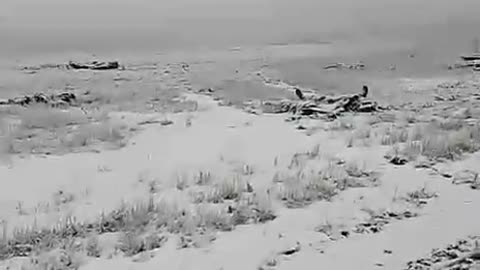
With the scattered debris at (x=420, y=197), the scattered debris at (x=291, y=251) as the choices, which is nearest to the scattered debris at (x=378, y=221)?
the scattered debris at (x=420, y=197)

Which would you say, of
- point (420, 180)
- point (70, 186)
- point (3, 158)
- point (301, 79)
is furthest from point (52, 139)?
point (301, 79)

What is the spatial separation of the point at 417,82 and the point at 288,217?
26.3 meters

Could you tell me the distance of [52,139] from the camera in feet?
46.1

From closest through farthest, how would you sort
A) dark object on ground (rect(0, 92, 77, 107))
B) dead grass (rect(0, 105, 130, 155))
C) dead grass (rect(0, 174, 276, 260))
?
1. dead grass (rect(0, 174, 276, 260))
2. dead grass (rect(0, 105, 130, 155))
3. dark object on ground (rect(0, 92, 77, 107))

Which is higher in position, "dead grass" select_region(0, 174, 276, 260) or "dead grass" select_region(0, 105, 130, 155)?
"dead grass" select_region(0, 174, 276, 260)

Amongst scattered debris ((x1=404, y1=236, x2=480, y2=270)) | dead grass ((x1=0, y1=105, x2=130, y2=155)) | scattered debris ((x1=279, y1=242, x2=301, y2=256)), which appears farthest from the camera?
dead grass ((x1=0, y1=105, x2=130, y2=155))

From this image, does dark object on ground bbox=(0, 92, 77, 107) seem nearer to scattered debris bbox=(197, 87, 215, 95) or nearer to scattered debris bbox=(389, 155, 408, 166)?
scattered debris bbox=(197, 87, 215, 95)

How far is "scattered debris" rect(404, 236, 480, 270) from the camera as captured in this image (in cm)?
525

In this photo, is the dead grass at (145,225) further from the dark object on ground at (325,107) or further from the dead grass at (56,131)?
the dark object on ground at (325,107)

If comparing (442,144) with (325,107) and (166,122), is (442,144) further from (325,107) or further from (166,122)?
(166,122)

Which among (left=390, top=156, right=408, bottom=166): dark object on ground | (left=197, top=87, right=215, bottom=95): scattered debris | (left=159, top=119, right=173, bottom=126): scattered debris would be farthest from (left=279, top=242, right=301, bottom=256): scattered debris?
(left=197, top=87, right=215, bottom=95): scattered debris

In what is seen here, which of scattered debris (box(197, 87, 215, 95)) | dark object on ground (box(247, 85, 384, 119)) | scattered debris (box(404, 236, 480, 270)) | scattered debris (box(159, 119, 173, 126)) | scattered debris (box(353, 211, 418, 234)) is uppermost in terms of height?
scattered debris (box(404, 236, 480, 270))

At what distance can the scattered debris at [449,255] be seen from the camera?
207 inches

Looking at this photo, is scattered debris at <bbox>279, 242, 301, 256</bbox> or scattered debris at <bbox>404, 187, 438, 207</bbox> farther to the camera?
scattered debris at <bbox>404, 187, 438, 207</bbox>
